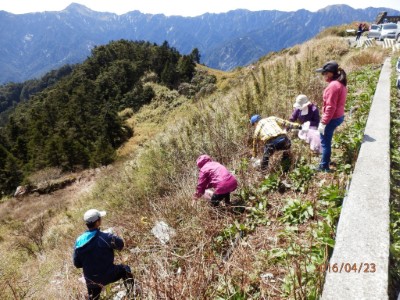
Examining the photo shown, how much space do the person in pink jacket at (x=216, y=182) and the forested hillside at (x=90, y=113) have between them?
2833 cm

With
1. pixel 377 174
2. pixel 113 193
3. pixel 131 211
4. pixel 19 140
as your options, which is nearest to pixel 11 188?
pixel 19 140

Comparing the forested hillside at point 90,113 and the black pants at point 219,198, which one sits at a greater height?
the black pants at point 219,198

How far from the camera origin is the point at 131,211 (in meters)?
5.18

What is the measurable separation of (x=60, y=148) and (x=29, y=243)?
84.0 feet

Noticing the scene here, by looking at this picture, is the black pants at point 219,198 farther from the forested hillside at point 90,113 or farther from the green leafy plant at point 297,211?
the forested hillside at point 90,113

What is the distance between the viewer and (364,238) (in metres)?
2.34

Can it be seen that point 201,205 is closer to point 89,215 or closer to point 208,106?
point 89,215

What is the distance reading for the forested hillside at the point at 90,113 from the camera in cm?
3472

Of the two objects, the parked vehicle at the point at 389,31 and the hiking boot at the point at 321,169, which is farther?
the parked vehicle at the point at 389,31

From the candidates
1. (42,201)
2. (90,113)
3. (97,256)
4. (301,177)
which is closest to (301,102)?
(301,177)

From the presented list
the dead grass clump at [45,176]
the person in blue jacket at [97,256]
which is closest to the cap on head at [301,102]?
the person in blue jacket at [97,256]

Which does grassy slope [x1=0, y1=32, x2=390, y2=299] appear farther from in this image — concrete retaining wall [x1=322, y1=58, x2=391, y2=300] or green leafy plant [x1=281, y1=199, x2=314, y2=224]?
concrete retaining wall [x1=322, y1=58, x2=391, y2=300]

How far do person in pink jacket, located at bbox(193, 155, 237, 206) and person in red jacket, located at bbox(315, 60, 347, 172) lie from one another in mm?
1416

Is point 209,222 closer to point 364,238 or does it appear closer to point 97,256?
point 97,256
